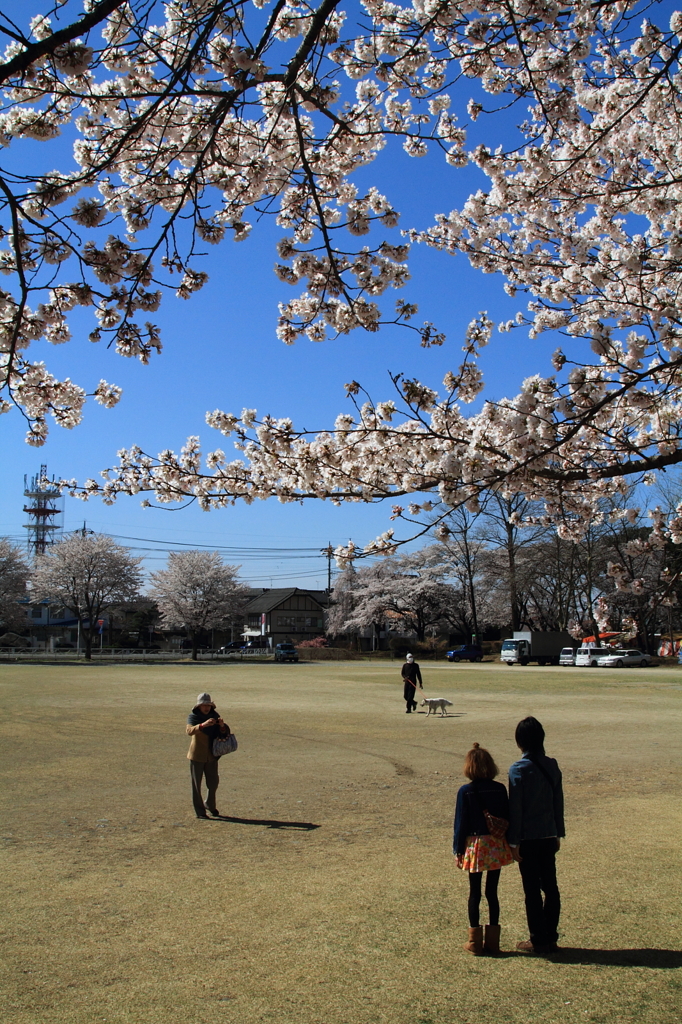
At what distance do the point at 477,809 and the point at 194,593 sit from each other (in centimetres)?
6007

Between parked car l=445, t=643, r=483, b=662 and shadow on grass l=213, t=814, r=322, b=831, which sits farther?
parked car l=445, t=643, r=483, b=662

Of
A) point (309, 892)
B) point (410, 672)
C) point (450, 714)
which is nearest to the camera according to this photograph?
point (309, 892)

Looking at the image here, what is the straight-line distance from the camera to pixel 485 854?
15.1ft

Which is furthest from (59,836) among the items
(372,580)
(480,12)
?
(372,580)

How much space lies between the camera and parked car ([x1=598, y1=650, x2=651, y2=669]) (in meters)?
45.4

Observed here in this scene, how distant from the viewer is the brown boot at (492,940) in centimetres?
451

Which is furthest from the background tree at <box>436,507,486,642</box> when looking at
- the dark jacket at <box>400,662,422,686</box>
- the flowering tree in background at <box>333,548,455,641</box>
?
the dark jacket at <box>400,662,422,686</box>

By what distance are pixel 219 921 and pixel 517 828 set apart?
216 centimetres

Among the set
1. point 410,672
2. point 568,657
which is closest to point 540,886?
point 410,672

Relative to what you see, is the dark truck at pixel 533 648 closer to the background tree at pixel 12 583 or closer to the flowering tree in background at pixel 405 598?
the flowering tree in background at pixel 405 598

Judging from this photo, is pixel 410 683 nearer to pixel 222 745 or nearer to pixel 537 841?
pixel 222 745

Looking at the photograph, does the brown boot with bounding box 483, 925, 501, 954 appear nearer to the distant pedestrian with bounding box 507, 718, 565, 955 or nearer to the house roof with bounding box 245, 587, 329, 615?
the distant pedestrian with bounding box 507, 718, 565, 955

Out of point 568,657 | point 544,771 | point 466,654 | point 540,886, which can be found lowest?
point 466,654

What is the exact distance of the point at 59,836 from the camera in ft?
23.3
